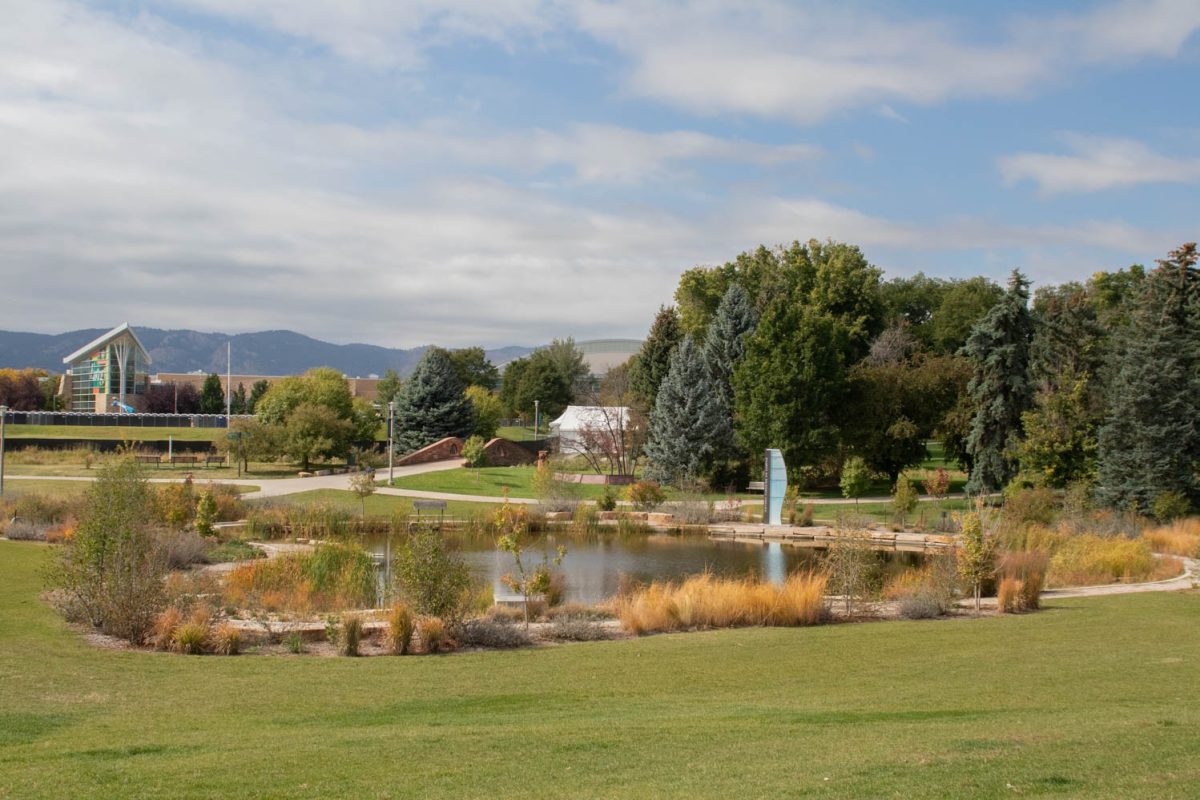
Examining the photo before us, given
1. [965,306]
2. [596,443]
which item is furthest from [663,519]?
[965,306]

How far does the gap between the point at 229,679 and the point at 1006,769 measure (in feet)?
26.1

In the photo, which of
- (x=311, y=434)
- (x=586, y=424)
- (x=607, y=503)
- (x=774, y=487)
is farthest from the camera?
(x=586, y=424)

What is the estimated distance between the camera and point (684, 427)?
4272cm

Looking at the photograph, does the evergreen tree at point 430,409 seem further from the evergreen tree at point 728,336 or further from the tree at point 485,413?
the evergreen tree at point 728,336

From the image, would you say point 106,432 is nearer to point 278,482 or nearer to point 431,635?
point 278,482

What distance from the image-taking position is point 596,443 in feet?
155

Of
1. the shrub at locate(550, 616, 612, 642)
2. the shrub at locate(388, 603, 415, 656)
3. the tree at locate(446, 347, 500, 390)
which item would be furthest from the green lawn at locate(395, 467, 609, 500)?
the tree at locate(446, 347, 500, 390)

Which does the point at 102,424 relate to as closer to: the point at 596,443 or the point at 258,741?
the point at 596,443

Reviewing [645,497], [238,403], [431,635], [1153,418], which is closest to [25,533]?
[431,635]

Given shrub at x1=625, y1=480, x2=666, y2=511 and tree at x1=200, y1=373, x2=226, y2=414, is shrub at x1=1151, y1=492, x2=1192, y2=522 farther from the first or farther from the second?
tree at x1=200, y1=373, x2=226, y2=414

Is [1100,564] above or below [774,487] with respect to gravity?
below

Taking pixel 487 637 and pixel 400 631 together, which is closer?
pixel 400 631

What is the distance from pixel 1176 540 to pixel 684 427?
21256 mm

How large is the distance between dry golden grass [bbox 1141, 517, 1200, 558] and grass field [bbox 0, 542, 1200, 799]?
10.9 m
